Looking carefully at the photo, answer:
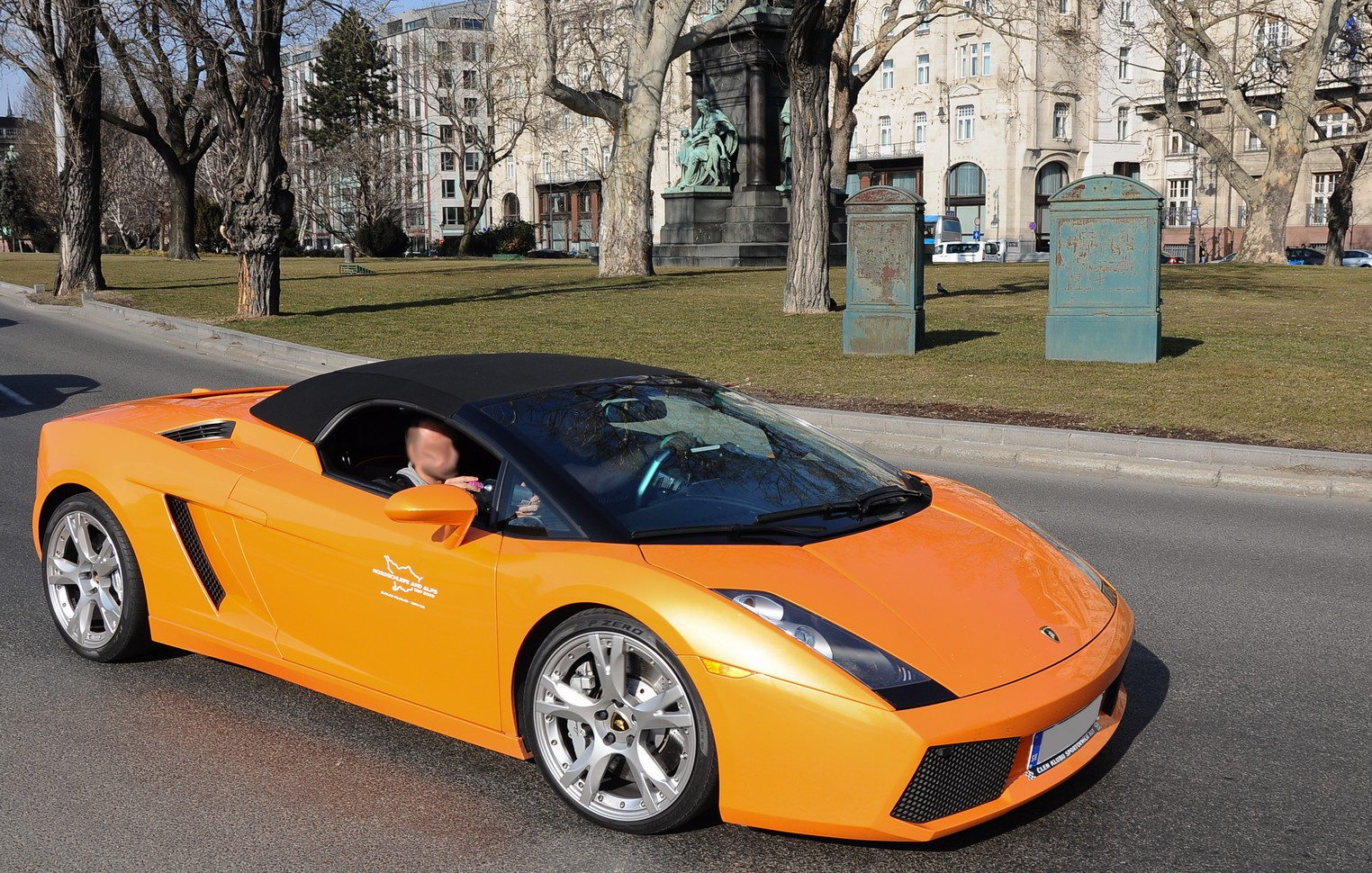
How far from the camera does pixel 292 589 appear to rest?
170 inches

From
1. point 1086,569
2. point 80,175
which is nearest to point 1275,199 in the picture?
point 80,175

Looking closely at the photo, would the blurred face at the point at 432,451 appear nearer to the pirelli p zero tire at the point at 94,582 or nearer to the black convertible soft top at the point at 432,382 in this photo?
the black convertible soft top at the point at 432,382

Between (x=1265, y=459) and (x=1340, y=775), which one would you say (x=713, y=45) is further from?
(x=1340, y=775)

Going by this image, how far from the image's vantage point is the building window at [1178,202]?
71.8m

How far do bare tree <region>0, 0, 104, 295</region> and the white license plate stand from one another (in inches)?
976

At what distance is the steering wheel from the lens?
396 centimetres

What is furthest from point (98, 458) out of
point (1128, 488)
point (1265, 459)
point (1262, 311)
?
point (1262, 311)

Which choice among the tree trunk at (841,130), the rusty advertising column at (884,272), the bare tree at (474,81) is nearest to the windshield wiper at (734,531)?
the rusty advertising column at (884,272)

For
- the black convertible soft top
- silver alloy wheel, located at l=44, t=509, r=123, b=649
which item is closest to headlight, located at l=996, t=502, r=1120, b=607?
the black convertible soft top

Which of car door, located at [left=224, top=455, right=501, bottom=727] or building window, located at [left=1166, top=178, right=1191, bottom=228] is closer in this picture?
car door, located at [left=224, top=455, right=501, bottom=727]

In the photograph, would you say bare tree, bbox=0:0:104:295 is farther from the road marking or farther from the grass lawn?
the road marking

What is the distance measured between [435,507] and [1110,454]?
737cm

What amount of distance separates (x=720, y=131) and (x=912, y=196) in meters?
19.1

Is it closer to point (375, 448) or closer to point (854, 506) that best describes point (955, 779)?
point (854, 506)
